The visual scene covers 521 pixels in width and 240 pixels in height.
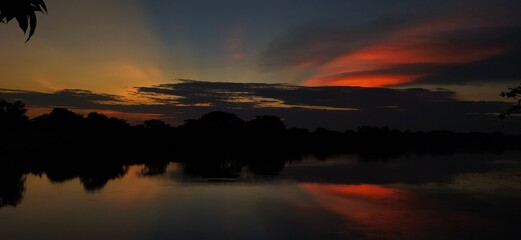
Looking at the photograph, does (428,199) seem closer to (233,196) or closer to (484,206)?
(484,206)

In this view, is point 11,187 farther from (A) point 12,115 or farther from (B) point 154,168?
(A) point 12,115

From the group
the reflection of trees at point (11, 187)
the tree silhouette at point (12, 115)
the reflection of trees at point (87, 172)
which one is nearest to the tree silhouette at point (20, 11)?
the reflection of trees at point (11, 187)

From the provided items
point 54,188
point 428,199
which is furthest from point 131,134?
Result: point 428,199

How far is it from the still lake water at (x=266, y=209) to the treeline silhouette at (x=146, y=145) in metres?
2.19

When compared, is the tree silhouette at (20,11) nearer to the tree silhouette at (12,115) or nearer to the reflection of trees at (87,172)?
the reflection of trees at (87,172)

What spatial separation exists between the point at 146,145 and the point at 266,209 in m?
42.1

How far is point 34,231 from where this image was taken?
47.5 ft

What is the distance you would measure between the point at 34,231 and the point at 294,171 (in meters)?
21.6

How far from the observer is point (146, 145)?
5797 centimetres

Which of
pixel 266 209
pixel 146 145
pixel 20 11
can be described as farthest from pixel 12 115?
pixel 20 11

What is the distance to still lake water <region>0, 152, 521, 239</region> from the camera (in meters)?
14.4

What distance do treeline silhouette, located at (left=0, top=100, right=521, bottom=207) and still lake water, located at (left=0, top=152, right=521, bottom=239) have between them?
86.1 inches

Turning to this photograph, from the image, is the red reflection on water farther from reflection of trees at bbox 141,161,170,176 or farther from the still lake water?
reflection of trees at bbox 141,161,170,176

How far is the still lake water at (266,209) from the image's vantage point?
47.3 feet
